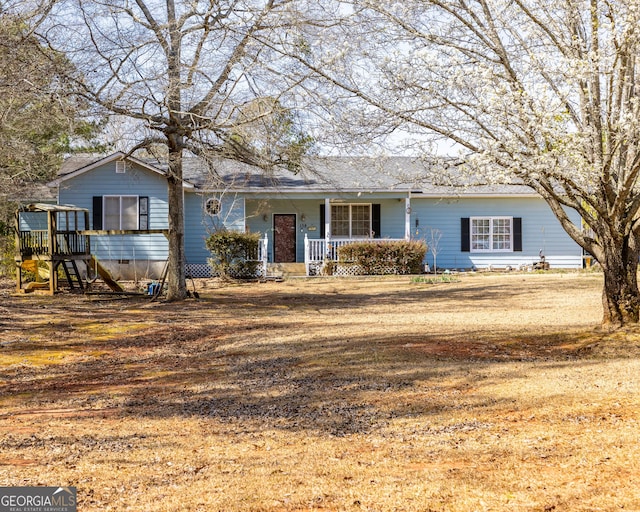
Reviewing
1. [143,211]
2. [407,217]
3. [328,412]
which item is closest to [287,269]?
[407,217]

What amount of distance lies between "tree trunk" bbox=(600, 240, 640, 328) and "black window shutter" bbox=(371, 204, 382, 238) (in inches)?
626

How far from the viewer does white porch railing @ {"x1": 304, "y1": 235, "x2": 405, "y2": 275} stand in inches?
952

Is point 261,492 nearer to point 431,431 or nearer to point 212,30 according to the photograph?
point 431,431

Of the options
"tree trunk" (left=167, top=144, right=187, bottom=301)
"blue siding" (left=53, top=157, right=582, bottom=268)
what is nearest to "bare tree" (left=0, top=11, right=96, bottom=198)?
"tree trunk" (left=167, top=144, right=187, bottom=301)

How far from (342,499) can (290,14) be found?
1053 centimetres

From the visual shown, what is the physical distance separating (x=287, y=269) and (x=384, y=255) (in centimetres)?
336

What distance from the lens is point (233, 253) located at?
2270cm

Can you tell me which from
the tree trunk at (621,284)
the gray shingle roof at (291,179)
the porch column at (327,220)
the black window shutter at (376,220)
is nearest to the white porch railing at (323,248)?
the porch column at (327,220)

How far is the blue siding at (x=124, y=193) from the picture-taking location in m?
23.7

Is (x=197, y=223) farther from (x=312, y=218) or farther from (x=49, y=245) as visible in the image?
(x=49, y=245)

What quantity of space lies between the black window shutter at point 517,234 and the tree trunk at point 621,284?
52.5 feet

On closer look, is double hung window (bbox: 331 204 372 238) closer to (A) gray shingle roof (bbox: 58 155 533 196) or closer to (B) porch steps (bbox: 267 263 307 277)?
(A) gray shingle roof (bbox: 58 155 533 196)

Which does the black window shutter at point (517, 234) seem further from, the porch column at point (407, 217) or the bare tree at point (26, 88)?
the bare tree at point (26, 88)

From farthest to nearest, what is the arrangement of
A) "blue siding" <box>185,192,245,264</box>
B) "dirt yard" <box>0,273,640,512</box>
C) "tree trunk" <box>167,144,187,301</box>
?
"blue siding" <box>185,192,245,264</box>, "tree trunk" <box>167,144,187,301</box>, "dirt yard" <box>0,273,640,512</box>
